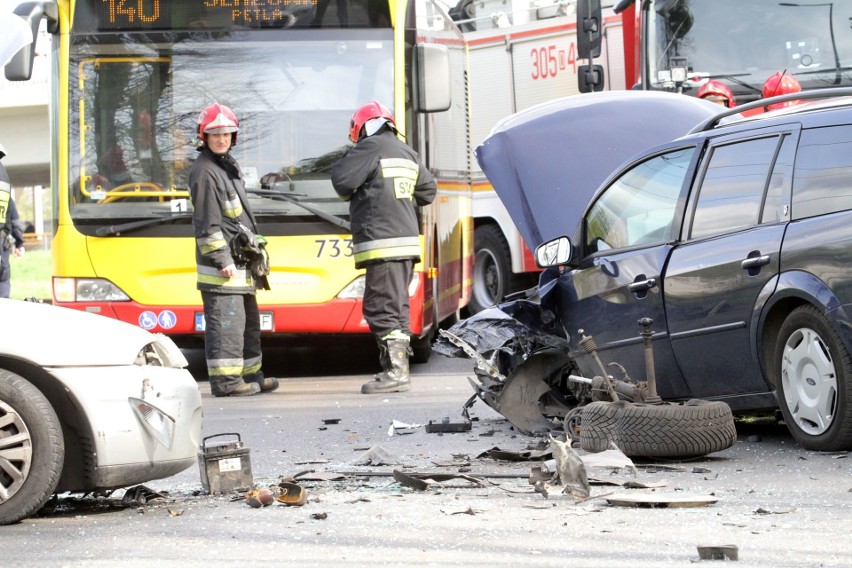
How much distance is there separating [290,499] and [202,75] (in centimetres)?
662

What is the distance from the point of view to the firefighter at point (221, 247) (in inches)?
432

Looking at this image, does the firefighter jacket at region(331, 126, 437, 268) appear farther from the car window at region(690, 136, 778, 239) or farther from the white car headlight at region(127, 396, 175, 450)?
the white car headlight at region(127, 396, 175, 450)

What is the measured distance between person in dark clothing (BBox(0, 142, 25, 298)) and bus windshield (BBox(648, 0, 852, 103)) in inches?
204

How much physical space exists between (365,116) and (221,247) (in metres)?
1.42

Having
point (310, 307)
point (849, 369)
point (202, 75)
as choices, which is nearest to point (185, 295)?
point (310, 307)

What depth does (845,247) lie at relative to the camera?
6480 millimetres

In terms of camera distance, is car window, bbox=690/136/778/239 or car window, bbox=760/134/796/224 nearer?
car window, bbox=760/134/796/224

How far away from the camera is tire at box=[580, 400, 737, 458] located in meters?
6.71

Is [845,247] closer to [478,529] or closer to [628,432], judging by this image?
[628,432]

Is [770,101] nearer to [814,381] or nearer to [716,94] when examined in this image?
[814,381]

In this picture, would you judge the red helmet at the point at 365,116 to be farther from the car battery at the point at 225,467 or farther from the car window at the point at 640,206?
the car battery at the point at 225,467

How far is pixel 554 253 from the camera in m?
8.27

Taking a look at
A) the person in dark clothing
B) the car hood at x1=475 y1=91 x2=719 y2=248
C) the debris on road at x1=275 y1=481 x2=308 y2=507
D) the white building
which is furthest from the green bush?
the debris on road at x1=275 y1=481 x2=308 y2=507

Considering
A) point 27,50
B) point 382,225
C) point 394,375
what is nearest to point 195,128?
point 27,50
